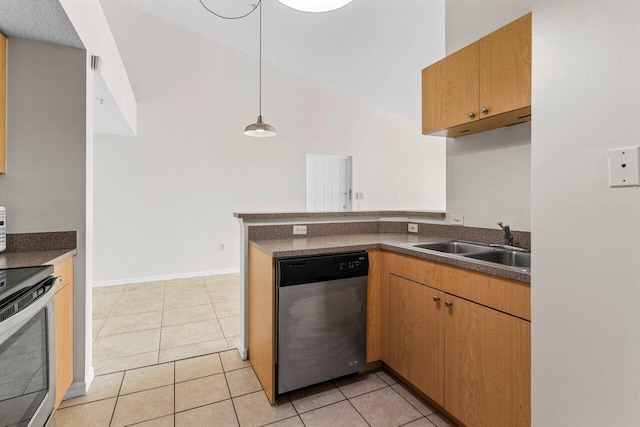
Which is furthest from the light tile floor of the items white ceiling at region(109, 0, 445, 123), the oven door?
white ceiling at region(109, 0, 445, 123)

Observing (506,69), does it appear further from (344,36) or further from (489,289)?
(344,36)

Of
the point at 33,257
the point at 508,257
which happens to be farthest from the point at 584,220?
the point at 33,257

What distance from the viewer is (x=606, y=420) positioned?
0.91m

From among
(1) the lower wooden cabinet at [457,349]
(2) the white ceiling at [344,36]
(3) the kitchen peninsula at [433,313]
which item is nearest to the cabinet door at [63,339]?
(3) the kitchen peninsula at [433,313]

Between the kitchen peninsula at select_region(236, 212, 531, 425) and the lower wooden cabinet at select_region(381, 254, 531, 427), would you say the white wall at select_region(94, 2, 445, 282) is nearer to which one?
the kitchen peninsula at select_region(236, 212, 531, 425)

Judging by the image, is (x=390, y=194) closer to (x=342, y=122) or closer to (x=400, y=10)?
(x=342, y=122)

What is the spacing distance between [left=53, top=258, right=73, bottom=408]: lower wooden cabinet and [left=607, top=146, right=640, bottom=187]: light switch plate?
7.66ft

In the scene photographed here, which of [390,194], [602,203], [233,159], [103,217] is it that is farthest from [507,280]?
[390,194]

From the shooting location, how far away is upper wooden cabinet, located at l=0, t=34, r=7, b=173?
183 cm

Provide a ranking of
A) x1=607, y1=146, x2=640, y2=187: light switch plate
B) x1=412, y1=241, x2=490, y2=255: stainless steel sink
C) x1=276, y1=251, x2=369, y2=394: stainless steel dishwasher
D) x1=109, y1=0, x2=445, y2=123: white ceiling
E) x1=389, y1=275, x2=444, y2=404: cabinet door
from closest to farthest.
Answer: x1=607, y1=146, x2=640, y2=187: light switch plate
x1=389, y1=275, x2=444, y2=404: cabinet door
x1=276, y1=251, x2=369, y2=394: stainless steel dishwasher
x1=412, y1=241, x2=490, y2=255: stainless steel sink
x1=109, y1=0, x2=445, y2=123: white ceiling

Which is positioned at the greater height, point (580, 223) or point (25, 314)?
point (580, 223)

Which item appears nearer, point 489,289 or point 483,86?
point 489,289

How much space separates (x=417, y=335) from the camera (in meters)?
1.82

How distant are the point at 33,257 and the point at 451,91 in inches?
101
